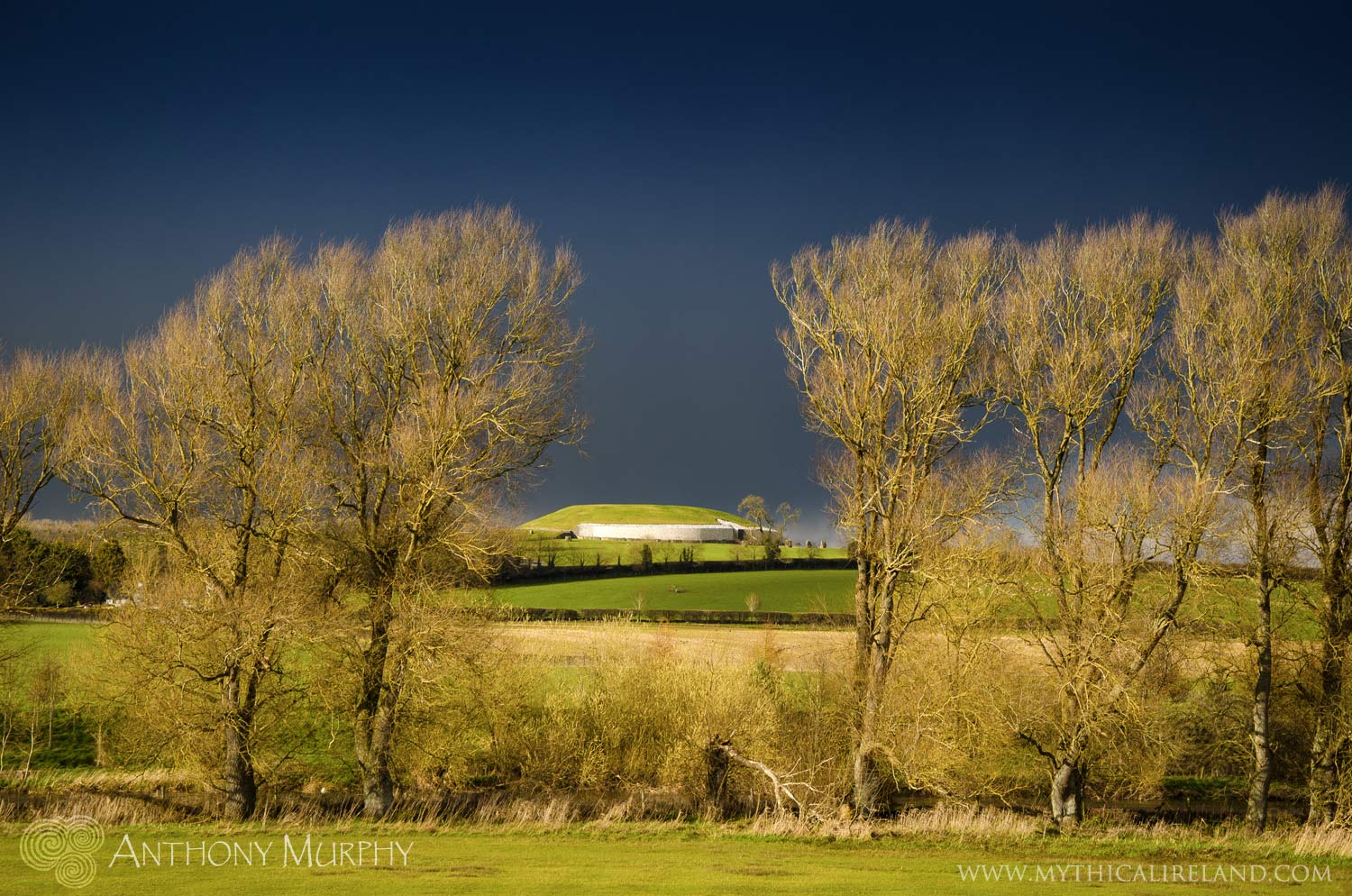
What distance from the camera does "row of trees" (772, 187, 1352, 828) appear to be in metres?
22.3

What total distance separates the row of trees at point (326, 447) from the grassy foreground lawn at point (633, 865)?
15.1 feet

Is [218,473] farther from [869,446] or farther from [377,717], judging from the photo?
[869,446]

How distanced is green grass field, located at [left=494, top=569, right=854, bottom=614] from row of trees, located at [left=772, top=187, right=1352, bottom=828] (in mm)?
38550

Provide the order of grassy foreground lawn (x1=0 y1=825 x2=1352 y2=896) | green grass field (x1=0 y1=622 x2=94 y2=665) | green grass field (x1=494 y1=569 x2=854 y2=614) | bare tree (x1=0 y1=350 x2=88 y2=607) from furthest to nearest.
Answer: green grass field (x1=494 y1=569 x2=854 y2=614) < green grass field (x1=0 y1=622 x2=94 y2=665) < bare tree (x1=0 y1=350 x2=88 y2=607) < grassy foreground lawn (x1=0 y1=825 x2=1352 y2=896)

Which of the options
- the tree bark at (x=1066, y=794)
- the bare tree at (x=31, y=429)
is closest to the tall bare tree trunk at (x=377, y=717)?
the bare tree at (x=31, y=429)

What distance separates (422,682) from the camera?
22.4 m

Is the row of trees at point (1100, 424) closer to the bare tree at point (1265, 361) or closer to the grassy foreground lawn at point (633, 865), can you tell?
the bare tree at point (1265, 361)

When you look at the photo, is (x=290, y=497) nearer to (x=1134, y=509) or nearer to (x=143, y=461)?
(x=143, y=461)

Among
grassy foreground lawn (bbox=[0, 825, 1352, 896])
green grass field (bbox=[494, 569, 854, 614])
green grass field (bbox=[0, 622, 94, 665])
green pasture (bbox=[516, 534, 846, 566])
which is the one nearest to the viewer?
grassy foreground lawn (bbox=[0, 825, 1352, 896])

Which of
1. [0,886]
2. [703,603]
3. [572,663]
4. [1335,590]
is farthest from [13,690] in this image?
[703,603]

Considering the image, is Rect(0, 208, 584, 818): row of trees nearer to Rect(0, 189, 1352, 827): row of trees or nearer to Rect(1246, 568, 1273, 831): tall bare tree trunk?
Rect(0, 189, 1352, 827): row of trees

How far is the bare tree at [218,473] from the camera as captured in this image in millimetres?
21859

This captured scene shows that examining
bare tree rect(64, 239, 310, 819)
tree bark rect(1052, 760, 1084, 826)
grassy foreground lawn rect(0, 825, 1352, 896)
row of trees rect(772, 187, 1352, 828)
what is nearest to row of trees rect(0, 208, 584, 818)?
bare tree rect(64, 239, 310, 819)

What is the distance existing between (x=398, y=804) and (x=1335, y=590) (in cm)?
2511
